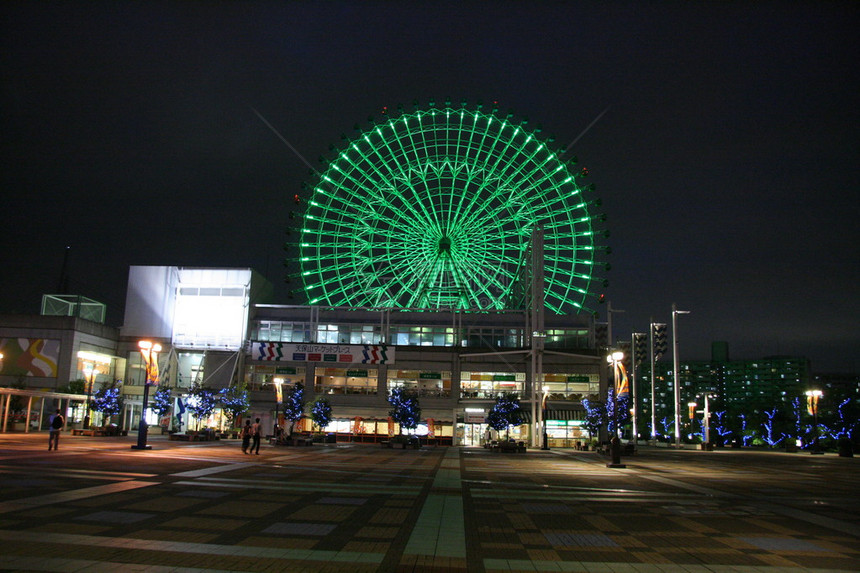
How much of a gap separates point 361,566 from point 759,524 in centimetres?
940

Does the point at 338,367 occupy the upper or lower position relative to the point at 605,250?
lower

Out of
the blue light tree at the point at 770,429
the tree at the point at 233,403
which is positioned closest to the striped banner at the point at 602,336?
the tree at the point at 233,403

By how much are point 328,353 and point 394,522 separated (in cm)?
5346

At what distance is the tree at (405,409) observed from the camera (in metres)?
57.2

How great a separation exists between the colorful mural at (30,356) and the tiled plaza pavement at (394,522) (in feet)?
131

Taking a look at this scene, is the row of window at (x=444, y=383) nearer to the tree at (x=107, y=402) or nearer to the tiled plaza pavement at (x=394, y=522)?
the tree at (x=107, y=402)

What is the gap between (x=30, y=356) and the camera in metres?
58.9

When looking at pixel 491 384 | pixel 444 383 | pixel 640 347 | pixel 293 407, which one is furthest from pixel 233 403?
pixel 640 347

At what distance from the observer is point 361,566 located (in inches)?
359

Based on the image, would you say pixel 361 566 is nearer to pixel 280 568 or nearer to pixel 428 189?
pixel 280 568

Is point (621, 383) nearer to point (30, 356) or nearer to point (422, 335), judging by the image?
point (422, 335)

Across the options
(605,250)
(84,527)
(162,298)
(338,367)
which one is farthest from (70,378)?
(84,527)

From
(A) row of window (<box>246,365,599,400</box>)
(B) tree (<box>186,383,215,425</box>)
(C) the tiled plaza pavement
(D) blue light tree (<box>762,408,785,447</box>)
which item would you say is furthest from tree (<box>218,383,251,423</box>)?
(D) blue light tree (<box>762,408,785,447</box>)

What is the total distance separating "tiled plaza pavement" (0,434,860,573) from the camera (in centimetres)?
952
